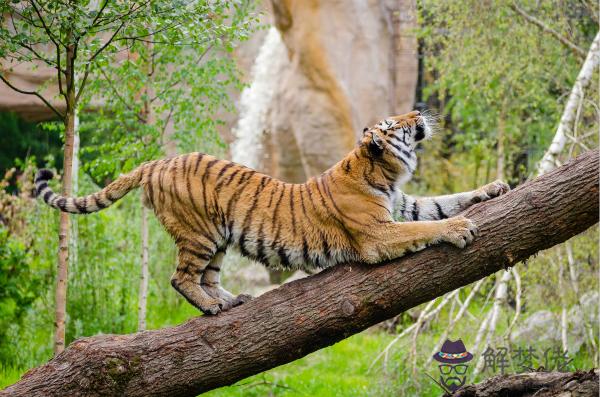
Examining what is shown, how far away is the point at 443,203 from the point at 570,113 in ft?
10.1

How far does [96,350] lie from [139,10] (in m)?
2.14

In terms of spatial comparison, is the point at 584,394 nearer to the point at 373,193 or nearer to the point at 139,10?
the point at 373,193

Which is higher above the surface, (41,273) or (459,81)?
(459,81)

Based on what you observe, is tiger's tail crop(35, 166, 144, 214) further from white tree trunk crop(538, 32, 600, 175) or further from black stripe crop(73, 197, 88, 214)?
white tree trunk crop(538, 32, 600, 175)

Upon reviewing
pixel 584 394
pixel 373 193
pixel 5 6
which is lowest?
pixel 584 394

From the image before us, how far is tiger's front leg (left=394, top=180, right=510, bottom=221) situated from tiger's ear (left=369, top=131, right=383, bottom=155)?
36 centimetres

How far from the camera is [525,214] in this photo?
13.9ft

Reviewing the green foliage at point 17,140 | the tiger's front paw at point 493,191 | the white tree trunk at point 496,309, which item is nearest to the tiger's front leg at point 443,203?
the tiger's front paw at point 493,191

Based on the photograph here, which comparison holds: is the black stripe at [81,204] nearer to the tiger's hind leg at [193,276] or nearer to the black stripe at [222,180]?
the tiger's hind leg at [193,276]

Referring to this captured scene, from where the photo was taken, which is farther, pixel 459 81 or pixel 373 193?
pixel 459 81

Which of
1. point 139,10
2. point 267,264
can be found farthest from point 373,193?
point 139,10

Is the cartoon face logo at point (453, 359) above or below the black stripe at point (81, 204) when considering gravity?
below

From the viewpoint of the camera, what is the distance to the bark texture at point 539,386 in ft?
13.3

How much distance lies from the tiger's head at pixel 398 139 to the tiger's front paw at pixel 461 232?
26.6 inches
